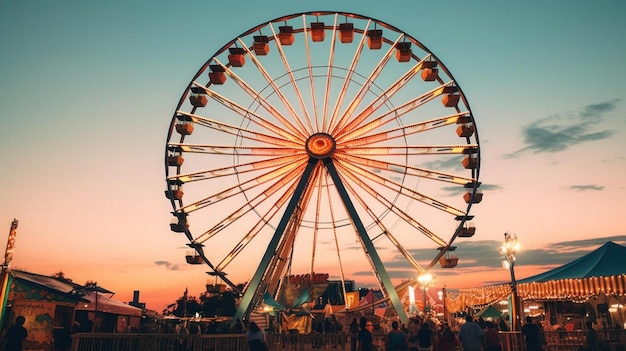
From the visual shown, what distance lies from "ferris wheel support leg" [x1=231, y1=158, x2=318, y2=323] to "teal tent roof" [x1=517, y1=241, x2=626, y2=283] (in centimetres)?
1097

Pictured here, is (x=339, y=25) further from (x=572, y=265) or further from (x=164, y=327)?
(x=164, y=327)

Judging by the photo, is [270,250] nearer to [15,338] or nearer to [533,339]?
[533,339]

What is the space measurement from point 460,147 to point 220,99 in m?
10.6

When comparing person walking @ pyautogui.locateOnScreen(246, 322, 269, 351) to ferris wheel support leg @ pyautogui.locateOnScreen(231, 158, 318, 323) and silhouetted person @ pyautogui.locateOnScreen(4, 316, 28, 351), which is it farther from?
ferris wheel support leg @ pyautogui.locateOnScreen(231, 158, 318, 323)

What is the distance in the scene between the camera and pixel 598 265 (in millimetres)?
19781

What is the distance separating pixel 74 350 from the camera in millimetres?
12117

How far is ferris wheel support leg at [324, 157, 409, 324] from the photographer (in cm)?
1967

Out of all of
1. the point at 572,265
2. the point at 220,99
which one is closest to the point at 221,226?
the point at 220,99

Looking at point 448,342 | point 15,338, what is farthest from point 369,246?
point 15,338

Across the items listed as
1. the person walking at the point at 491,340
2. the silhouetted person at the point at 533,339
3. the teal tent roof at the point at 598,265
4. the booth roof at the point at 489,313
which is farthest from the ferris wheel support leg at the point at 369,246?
the booth roof at the point at 489,313

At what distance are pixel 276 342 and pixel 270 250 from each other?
20.2 ft

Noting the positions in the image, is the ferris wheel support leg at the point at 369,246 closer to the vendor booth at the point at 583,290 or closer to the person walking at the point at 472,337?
the vendor booth at the point at 583,290

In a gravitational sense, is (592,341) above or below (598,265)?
below

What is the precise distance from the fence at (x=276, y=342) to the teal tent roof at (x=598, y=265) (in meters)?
5.11
